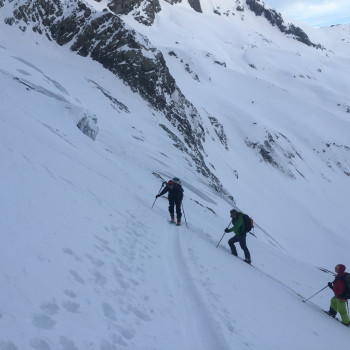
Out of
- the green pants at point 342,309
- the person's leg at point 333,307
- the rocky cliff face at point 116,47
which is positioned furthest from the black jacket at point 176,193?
the rocky cliff face at point 116,47

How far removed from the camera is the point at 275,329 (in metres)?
7.79

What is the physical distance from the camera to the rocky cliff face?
4397cm

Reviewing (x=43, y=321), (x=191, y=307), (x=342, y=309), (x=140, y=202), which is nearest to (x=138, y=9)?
(x=140, y=202)

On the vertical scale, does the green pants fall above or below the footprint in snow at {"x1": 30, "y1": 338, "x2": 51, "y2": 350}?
above

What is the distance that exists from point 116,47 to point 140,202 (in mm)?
35735

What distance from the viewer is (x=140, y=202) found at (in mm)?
15047

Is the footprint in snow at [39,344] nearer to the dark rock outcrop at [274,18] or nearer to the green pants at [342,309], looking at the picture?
the green pants at [342,309]

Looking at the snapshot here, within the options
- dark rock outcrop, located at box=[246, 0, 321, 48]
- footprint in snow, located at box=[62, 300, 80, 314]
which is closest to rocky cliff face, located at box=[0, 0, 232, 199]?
footprint in snow, located at box=[62, 300, 80, 314]

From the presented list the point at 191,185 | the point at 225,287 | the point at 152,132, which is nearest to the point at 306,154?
the point at 152,132

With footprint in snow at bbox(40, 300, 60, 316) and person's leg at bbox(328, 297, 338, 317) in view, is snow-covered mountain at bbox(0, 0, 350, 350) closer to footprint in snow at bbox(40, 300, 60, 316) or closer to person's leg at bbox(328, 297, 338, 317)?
footprint in snow at bbox(40, 300, 60, 316)

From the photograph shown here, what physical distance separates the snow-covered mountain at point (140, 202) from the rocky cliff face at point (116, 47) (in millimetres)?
184

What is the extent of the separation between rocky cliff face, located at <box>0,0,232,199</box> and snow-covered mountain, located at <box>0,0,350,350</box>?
→ 0.18 meters

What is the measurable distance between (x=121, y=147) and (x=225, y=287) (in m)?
16.0

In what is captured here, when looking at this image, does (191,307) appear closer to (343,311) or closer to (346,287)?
(346,287)
